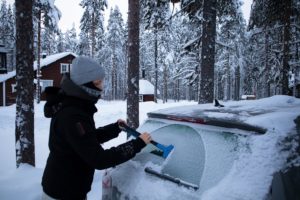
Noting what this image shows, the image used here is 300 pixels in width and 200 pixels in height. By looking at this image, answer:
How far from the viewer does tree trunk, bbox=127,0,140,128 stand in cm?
942

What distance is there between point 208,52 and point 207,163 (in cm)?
862

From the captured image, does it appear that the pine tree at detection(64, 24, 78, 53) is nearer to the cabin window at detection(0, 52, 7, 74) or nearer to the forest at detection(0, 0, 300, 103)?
the forest at detection(0, 0, 300, 103)

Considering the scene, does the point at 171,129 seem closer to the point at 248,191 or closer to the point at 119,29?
the point at 248,191

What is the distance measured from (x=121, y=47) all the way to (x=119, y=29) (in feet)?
12.3

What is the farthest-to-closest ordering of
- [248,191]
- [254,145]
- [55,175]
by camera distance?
[55,175] < [254,145] < [248,191]

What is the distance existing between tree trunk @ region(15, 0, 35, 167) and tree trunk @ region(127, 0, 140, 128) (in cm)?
355

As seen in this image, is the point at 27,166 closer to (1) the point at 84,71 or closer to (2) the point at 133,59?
(1) the point at 84,71

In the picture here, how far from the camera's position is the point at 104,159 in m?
2.40

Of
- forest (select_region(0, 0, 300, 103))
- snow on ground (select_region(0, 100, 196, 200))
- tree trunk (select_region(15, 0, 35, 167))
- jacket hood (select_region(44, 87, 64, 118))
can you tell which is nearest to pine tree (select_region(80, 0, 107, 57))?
forest (select_region(0, 0, 300, 103))

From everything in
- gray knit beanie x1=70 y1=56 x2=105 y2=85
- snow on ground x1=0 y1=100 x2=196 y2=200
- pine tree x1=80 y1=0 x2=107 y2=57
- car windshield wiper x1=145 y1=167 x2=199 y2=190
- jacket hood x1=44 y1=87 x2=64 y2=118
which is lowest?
snow on ground x1=0 y1=100 x2=196 y2=200

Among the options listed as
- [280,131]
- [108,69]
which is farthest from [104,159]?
[108,69]

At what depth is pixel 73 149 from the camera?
2523mm

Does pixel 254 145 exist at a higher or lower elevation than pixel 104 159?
higher

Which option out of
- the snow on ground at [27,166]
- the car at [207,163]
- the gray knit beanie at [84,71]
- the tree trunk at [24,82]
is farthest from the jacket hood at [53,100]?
the tree trunk at [24,82]
